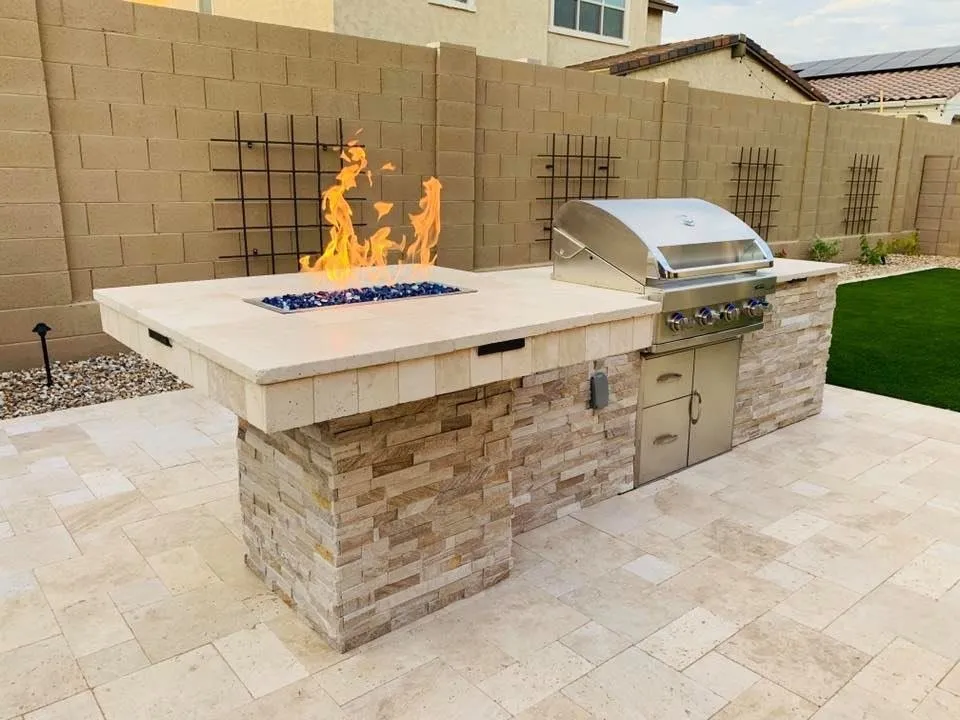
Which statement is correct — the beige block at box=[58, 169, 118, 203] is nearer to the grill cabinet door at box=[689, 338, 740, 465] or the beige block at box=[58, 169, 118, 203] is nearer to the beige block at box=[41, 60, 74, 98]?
the beige block at box=[41, 60, 74, 98]

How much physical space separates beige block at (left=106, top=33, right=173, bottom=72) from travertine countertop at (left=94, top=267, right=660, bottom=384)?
2.76 metres

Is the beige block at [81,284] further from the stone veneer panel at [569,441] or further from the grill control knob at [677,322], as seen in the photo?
the grill control knob at [677,322]

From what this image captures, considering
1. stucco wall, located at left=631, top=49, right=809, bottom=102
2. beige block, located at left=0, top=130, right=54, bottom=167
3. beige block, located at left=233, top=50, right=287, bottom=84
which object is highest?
stucco wall, located at left=631, top=49, right=809, bottom=102

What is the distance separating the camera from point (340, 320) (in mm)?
2625

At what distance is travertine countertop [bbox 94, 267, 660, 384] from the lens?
2102mm

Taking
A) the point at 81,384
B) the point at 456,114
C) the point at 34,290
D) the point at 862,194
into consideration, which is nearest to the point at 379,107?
the point at 456,114

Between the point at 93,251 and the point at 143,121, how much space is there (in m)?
1.03

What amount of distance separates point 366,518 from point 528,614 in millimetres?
756

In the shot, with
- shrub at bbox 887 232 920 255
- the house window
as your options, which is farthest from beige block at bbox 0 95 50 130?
shrub at bbox 887 232 920 255

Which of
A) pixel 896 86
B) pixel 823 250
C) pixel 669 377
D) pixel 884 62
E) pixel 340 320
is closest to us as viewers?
pixel 340 320

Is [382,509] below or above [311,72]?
below

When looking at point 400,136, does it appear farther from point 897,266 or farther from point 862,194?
point 897,266

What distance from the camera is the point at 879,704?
7.39ft

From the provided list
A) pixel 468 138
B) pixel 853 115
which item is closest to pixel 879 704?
pixel 468 138
